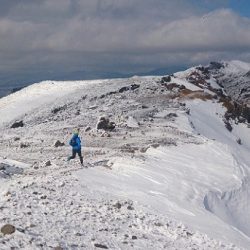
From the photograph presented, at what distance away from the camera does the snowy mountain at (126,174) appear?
14906 millimetres

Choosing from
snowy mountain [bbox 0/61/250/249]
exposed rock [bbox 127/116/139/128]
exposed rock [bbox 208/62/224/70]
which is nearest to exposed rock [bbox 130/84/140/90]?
snowy mountain [bbox 0/61/250/249]

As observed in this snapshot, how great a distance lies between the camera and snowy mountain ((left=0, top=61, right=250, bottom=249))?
1491 cm

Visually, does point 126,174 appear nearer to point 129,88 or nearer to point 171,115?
point 171,115

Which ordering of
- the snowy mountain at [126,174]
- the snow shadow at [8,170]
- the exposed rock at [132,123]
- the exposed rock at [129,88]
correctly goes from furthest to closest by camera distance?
the exposed rock at [129,88]
the exposed rock at [132,123]
the snow shadow at [8,170]
the snowy mountain at [126,174]

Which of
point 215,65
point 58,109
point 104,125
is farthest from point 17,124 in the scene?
point 215,65

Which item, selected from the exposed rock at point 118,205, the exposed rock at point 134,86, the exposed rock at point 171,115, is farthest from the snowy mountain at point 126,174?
the exposed rock at point 134,86

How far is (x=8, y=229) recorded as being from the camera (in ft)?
41.4

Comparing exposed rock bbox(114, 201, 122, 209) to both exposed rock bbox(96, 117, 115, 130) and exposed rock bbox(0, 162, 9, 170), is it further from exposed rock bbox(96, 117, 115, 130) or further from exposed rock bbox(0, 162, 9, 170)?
exposed rock bbox(96, 117, 115, 130)

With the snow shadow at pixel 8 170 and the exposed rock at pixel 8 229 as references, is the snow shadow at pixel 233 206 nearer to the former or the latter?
the snow shadow at pixel 8 170

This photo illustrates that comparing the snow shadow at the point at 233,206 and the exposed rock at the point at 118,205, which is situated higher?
the exposed rock at the point at 118,205

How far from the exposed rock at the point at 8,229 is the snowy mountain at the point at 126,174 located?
25 millimetres

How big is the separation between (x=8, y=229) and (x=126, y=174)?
10.4m

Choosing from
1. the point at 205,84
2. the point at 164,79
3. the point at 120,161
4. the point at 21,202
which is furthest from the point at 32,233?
the point at 205,84

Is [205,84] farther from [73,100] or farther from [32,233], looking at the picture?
[32,233]
